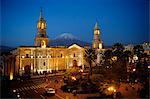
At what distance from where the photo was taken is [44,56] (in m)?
54.6

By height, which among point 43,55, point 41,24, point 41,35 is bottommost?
point 43,55

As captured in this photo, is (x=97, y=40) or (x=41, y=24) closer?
(x=41, y=24)

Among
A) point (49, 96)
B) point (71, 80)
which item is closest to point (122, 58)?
point (71, 80)

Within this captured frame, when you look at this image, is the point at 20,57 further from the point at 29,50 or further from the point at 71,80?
the point at 71,80

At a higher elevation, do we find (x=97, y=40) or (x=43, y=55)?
(x=97, y=40)

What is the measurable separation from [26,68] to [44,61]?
13.6 ft

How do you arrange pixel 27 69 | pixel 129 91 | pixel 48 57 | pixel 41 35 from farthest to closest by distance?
pixel 48 57, pixel 41 35, pixel 27 69, pixel 129 91

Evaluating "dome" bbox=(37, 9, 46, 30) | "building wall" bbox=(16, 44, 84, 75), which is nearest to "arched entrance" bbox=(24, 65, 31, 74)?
"building wall" bbox=(16, 44, 84, 75)

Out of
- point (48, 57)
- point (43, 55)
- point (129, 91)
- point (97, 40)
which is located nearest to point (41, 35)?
point (43, 55)

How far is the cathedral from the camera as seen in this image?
170 ft

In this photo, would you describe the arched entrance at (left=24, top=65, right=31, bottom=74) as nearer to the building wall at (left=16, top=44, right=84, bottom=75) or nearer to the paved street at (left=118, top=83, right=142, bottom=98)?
the building wall at (left=16, top=44, right=84, bottom=75)

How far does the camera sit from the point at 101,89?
2506 centimetres

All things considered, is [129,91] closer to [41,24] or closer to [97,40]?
[41,24]

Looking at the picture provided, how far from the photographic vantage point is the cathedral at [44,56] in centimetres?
5191
